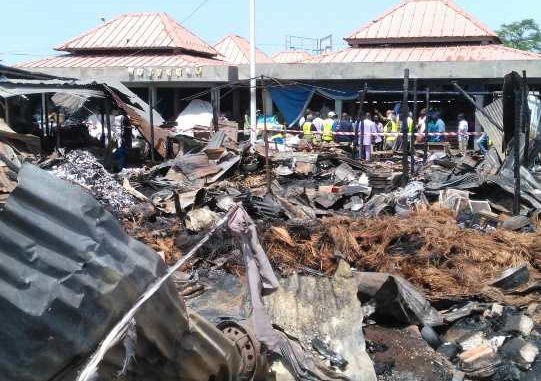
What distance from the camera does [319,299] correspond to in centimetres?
591

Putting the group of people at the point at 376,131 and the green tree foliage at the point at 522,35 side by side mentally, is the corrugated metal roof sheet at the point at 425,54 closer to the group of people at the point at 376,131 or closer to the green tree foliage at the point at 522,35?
the group of people at the point at 376,131

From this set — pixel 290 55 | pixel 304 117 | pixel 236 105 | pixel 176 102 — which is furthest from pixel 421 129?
pixel 290 55

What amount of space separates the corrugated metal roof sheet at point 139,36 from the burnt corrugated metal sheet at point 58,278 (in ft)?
86.7

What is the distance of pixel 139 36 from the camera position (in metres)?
29.5

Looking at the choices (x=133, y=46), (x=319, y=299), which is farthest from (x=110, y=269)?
(x=133, y=46)

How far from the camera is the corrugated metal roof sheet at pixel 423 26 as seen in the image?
26109 millimetres

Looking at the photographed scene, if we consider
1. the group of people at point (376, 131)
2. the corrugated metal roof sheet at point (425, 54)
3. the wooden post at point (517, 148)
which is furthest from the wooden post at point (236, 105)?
the wooden post at point (517, 148)

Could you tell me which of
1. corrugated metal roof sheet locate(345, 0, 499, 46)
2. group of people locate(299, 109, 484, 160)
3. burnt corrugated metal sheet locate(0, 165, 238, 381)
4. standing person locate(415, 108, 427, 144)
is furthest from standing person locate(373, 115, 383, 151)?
burnt corrugated metal sheet locate(0, 165, 238, 381)

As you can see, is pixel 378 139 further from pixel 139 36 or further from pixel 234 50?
pixel 234 50

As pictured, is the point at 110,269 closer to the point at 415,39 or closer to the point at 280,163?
the point at 280,163

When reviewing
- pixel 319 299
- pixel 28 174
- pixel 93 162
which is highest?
pixel 28 174

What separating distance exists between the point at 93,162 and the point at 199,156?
329cm

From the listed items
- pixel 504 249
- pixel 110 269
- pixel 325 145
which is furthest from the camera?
pixel 325 145

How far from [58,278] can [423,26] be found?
26852mm
